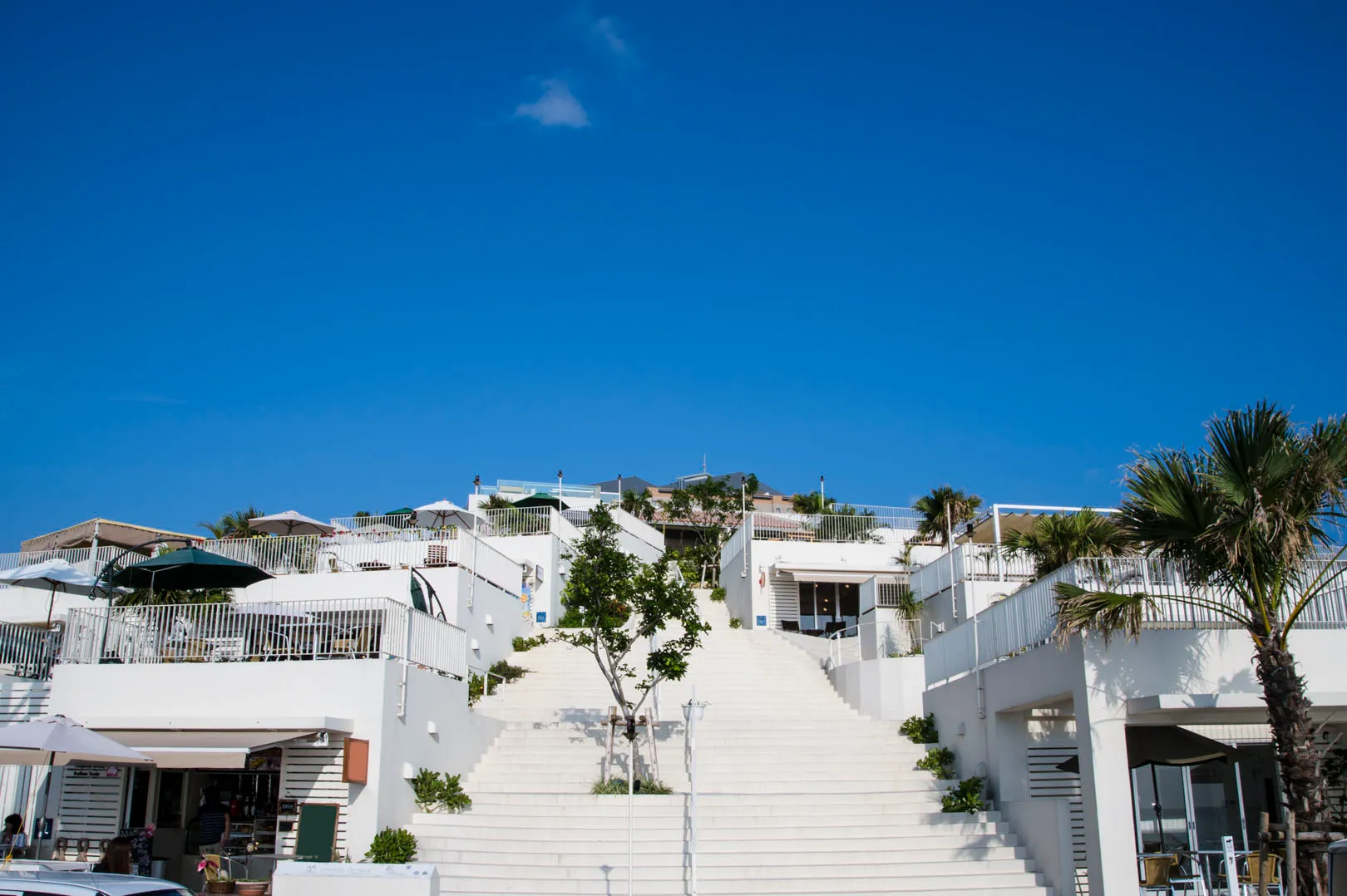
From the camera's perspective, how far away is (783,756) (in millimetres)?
20266

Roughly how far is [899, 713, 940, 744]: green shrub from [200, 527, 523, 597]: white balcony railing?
11.1 metres

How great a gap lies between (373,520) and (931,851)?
79.3 ft

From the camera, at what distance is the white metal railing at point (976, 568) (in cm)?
2578

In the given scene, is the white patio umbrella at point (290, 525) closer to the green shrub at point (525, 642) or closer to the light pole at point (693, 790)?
the green shrub at point (525, 642)

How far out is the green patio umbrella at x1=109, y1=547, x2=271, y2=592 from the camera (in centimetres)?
2059

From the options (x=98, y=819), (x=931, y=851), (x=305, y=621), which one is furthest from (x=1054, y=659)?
(x=98, y=819)

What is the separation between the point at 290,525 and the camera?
31750mm

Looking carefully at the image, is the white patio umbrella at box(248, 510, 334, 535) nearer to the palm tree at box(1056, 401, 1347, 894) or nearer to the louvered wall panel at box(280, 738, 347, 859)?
the louvered wall panel at box(280, 738, 347, 859)

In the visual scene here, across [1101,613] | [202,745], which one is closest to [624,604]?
[202,745]

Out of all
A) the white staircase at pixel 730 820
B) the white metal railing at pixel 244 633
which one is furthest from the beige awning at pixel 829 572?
the white metal railing at pixel 244 633

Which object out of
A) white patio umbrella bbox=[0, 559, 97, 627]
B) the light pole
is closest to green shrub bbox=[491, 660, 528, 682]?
white patio umbrella bbox=[0, 559, 97, 627]

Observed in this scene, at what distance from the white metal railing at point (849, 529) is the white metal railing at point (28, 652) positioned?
21238mm

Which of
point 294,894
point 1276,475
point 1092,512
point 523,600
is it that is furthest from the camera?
point 523,600

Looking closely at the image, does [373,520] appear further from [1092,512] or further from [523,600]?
[1092,512]
